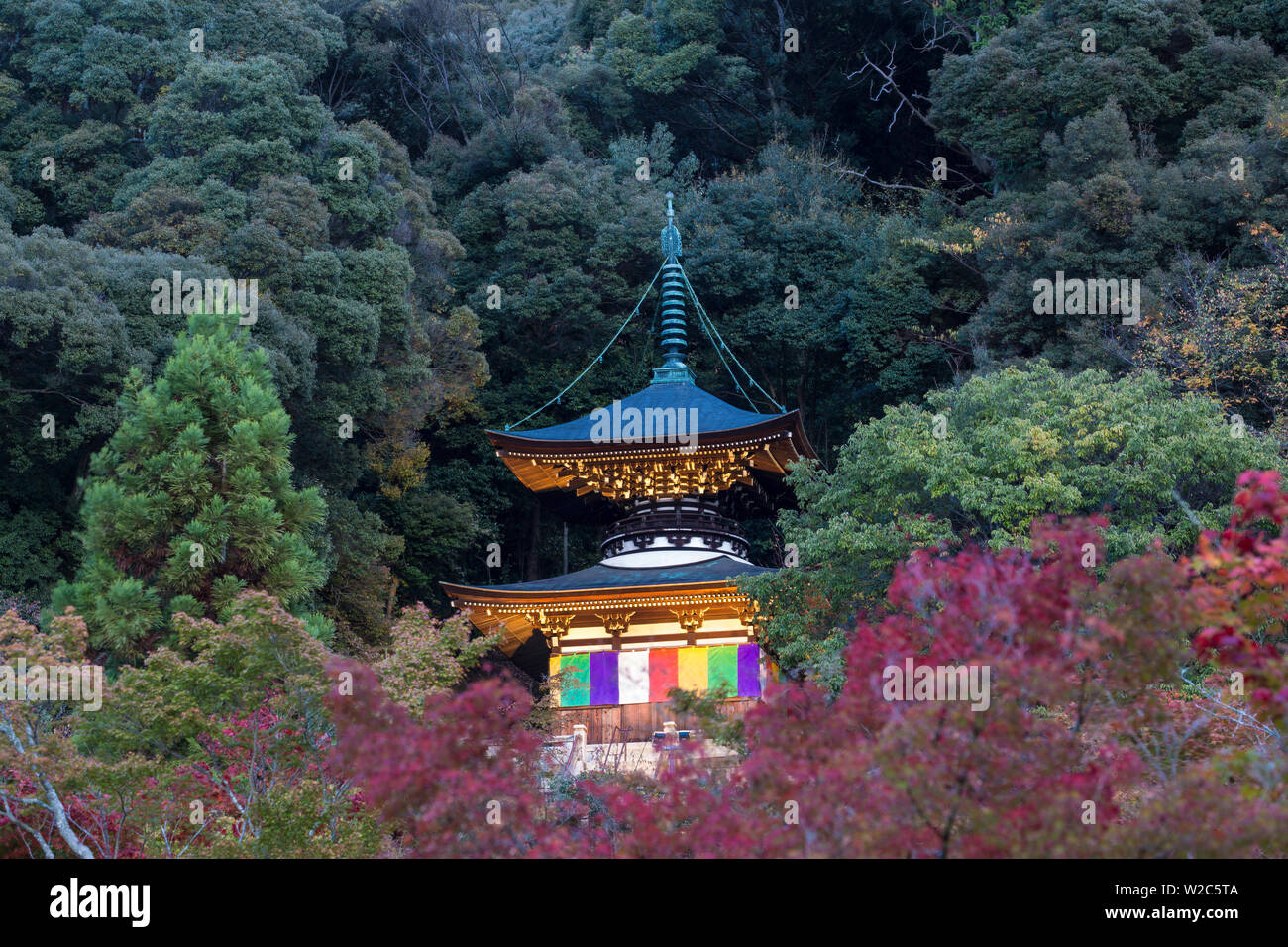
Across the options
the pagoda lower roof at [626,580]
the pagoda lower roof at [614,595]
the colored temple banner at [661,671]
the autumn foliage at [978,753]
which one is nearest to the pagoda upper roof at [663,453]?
the pagoda lower roof at [626,580]

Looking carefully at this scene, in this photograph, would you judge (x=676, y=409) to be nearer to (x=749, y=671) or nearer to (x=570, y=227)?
(x=749, y=671)

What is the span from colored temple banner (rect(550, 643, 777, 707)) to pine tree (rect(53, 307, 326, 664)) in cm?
414

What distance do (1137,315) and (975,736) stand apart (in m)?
16.4

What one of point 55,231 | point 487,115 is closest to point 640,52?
point 487,115

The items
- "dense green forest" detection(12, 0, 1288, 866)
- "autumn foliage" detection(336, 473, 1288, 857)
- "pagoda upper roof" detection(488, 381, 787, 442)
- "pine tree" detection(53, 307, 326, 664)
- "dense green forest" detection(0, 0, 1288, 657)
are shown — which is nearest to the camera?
"autumn foliage" detection(336, 473, 1288, 857)

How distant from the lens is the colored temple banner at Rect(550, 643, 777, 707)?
715 inches

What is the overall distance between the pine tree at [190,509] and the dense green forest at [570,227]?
0.17 metres

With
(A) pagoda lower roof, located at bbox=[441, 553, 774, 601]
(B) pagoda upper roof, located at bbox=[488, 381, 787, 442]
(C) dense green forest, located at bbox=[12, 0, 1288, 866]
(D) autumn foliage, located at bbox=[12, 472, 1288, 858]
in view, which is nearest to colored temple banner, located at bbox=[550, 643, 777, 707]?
(C) dense green forest, located at bbox=[12, 0, 1288, 866]

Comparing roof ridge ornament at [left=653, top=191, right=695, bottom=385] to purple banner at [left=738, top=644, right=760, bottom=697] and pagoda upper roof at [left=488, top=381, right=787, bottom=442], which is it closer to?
pagoda upper roof at [left=488, top=381, right=787, bottom=442]

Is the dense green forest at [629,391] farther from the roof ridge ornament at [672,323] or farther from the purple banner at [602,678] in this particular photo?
the roof ridge ornament at [672,323]
